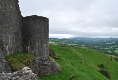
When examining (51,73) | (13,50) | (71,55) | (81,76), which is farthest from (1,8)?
(71,55)

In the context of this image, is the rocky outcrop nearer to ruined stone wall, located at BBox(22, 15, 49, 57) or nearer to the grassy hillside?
ruined stone wall, located at BBox(22, 15, 49, 57)

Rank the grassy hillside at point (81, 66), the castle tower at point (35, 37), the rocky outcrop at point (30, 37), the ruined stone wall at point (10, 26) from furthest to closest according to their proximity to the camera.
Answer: the grassy hillside at point (81, 66)
the castle tower at point (35, 37)
the rocky outcrop at point (30, 37)
the ruined stone wall at point (10, 26)

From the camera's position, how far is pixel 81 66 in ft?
180

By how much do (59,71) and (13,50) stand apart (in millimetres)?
8061

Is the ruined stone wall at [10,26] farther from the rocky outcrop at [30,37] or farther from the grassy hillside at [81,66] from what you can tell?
the grassy hillside at [81,66]

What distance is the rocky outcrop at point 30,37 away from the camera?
36625mm

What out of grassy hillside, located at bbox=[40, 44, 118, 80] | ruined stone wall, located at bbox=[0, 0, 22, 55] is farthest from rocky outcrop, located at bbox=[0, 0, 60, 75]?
grassy hillside, located at bbox=[40, 44, 118, 80]

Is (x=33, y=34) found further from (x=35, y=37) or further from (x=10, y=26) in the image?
(x=10, y=26)

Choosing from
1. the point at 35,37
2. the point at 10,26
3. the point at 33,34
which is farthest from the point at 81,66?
the point at 10,26

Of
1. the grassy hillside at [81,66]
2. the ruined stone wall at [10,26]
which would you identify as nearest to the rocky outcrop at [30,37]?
the ruined stone wall at [10,26]

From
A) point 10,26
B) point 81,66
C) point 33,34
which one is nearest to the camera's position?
point 10,26

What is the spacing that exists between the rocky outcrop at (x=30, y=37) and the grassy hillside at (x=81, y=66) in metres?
1.84

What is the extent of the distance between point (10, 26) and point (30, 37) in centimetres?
434

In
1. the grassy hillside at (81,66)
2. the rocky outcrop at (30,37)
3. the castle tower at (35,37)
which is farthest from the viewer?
the grassy hillside at (81,66)
